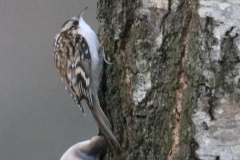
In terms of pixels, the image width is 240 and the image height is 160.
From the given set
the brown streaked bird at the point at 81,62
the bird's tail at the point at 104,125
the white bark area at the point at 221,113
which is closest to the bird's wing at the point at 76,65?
the brown streaked bird at the point at 81,62

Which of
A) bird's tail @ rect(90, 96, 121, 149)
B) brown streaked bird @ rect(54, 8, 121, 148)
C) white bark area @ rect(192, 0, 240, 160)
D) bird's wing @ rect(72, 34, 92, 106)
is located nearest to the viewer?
white bark area @ rect(192, 0, 240, 160)

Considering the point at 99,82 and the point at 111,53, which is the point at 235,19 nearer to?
the point at 111,53

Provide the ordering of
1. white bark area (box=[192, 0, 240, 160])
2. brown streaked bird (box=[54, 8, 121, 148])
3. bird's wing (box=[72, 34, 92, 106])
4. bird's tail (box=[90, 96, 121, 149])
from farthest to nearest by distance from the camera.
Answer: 1. bird's wing (box=[72, 34, 92, 106])
2. brown streaked bird (box=[54, 8, 121, 148])
3. bird's tail (box=[90, 96, 121, 149])
4. white bark area (box=[192, 0, 240, 160])

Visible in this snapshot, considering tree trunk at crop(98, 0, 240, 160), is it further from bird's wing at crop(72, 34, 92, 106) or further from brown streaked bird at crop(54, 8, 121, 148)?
bird's wing at crop(72, 34, 92, 106)

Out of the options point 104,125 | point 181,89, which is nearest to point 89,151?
point 104,125

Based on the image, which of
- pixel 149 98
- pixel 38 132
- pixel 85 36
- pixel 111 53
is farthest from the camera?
pixel 38 132

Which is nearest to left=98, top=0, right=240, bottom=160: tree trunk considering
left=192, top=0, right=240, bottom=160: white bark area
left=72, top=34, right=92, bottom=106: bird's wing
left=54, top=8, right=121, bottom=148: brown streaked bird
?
left=192, top=0, right=240, bottom=160: white bark area

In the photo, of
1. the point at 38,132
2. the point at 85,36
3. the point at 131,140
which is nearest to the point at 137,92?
the point at 131,140
